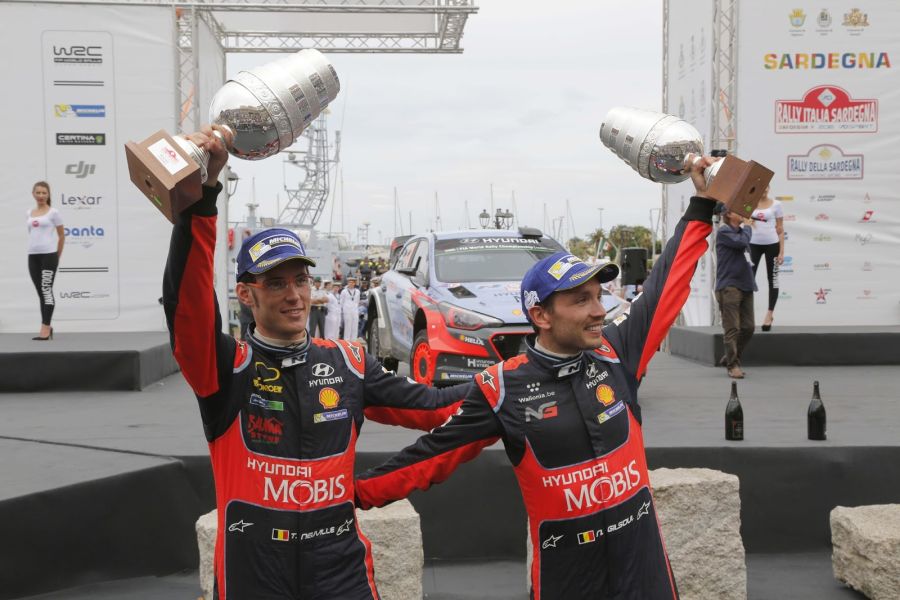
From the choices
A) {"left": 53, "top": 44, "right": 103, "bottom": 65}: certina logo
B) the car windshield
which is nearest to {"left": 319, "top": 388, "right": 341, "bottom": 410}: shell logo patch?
the car windshield

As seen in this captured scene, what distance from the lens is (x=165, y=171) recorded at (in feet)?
7.95

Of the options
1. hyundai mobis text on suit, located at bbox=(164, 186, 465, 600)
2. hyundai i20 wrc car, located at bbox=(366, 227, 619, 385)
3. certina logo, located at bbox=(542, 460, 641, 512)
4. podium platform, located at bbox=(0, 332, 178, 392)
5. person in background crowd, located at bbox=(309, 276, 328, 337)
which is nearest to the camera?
hyundai mobis text on suit, located at bbox=(164, 186, 465, 600)

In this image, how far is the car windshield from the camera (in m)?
9.98

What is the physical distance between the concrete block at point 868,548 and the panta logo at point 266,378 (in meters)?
3.53

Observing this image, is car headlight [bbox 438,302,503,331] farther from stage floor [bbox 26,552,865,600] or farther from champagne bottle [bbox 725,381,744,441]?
stage floor [bbox 26,552,865,600]

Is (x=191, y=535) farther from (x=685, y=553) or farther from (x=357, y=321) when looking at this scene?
(x=357, y=321)

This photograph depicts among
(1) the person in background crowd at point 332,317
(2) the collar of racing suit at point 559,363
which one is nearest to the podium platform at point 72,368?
(2) the collar of racing suit at point 559,363

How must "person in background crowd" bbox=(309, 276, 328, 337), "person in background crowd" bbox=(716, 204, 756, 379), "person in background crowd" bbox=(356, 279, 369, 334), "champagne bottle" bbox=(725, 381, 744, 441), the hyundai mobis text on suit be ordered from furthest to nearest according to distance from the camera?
"person in background crowd" bbox=(356, 279, 369, 334) < "person in background crowd" bbox=(309, 276, 328, 337) < "person in background crowd" bbox=(716, 204, 756, 379) < "champagne bottle" bbox=(725, 381, 744, 441) < the hyundai mobis text on suit

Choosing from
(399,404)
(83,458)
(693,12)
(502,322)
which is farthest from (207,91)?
(399,404)

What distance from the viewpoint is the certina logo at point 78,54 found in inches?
585

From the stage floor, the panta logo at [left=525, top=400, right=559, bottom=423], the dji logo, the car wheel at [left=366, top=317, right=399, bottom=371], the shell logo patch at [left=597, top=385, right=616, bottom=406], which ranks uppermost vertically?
the dji logo

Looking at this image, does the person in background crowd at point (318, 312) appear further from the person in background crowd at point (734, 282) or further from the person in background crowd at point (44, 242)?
the person in background crowd at point (734, 282)

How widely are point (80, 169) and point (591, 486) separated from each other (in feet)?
44.9

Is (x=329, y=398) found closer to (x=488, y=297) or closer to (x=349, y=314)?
(x=488, y=297)
